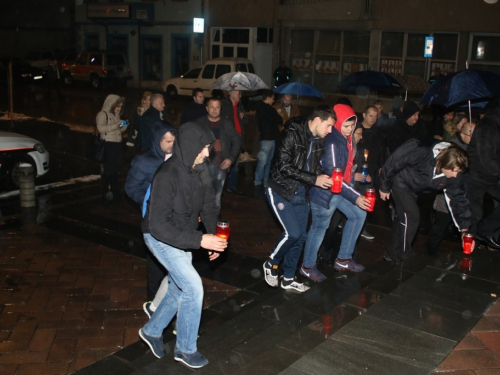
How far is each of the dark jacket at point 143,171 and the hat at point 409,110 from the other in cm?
420

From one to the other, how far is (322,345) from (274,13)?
23.9m

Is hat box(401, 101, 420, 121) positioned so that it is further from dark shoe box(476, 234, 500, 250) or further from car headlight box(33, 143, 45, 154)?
car headlight box(33, 143, 45, 154)

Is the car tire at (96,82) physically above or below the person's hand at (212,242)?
above

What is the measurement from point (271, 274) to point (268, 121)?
4625 millimetres

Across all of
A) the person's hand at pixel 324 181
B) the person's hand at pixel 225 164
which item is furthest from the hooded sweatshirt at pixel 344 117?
the person's hand at pixel 225 164

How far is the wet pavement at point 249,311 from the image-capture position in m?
4.40

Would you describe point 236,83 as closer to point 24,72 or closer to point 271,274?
point 271,274

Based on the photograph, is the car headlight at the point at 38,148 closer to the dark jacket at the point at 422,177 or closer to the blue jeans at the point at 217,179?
the blue jeans at the point at 217,179

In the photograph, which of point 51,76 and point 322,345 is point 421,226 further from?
point 51,76

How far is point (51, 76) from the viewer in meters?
25.8

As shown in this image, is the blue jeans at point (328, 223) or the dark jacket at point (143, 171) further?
the blue jeans at point (328, 223)

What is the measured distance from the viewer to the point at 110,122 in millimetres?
8789

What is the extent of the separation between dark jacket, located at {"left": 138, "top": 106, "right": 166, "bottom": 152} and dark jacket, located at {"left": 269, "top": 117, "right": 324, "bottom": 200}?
3014 mm

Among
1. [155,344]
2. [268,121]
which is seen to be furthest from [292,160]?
[268,121]
